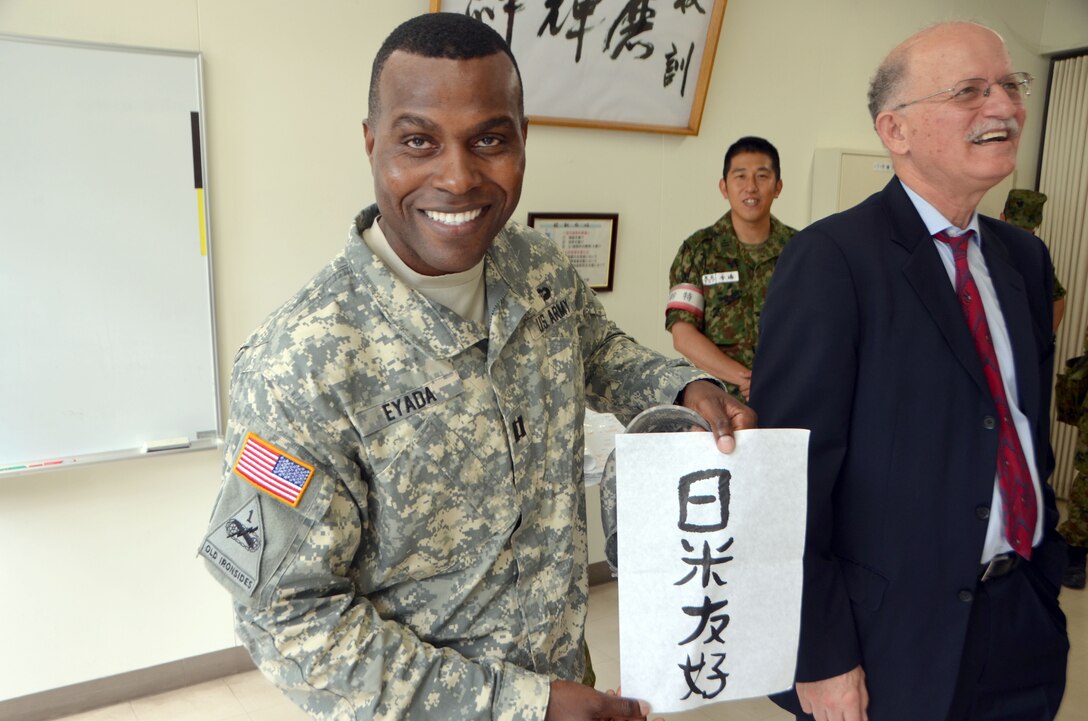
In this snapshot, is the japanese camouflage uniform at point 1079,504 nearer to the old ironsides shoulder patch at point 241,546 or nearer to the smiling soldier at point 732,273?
the smiling soldier at point 732,273

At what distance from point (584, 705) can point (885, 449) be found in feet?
2.00

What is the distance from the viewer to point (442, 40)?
865 mm

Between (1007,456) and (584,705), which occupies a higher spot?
(1007,456)

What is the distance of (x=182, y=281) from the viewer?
248 cm

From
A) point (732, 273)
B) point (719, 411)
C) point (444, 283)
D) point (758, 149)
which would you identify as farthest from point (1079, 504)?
point (444, 283)

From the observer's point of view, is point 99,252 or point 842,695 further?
point 99,252

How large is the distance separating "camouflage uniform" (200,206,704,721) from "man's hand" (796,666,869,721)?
1.48 ft

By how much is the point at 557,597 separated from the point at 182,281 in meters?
1.89

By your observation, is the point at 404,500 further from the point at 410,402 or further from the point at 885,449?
the point at 885,449

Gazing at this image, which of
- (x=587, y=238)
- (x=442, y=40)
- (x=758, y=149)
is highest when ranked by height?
(x=758, y=149)

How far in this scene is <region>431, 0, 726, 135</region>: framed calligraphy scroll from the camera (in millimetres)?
2914

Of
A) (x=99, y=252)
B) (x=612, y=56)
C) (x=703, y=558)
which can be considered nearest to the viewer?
(x=703, y=558)

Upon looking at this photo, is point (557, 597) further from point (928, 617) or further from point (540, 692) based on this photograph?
point (928, 617)

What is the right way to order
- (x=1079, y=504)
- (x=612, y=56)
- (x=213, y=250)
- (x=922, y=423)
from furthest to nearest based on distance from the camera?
1. (x=1079, y=504)
2. (x=612, y=56)
3. (x=213, y=250)
4. (x=922, y=423)
